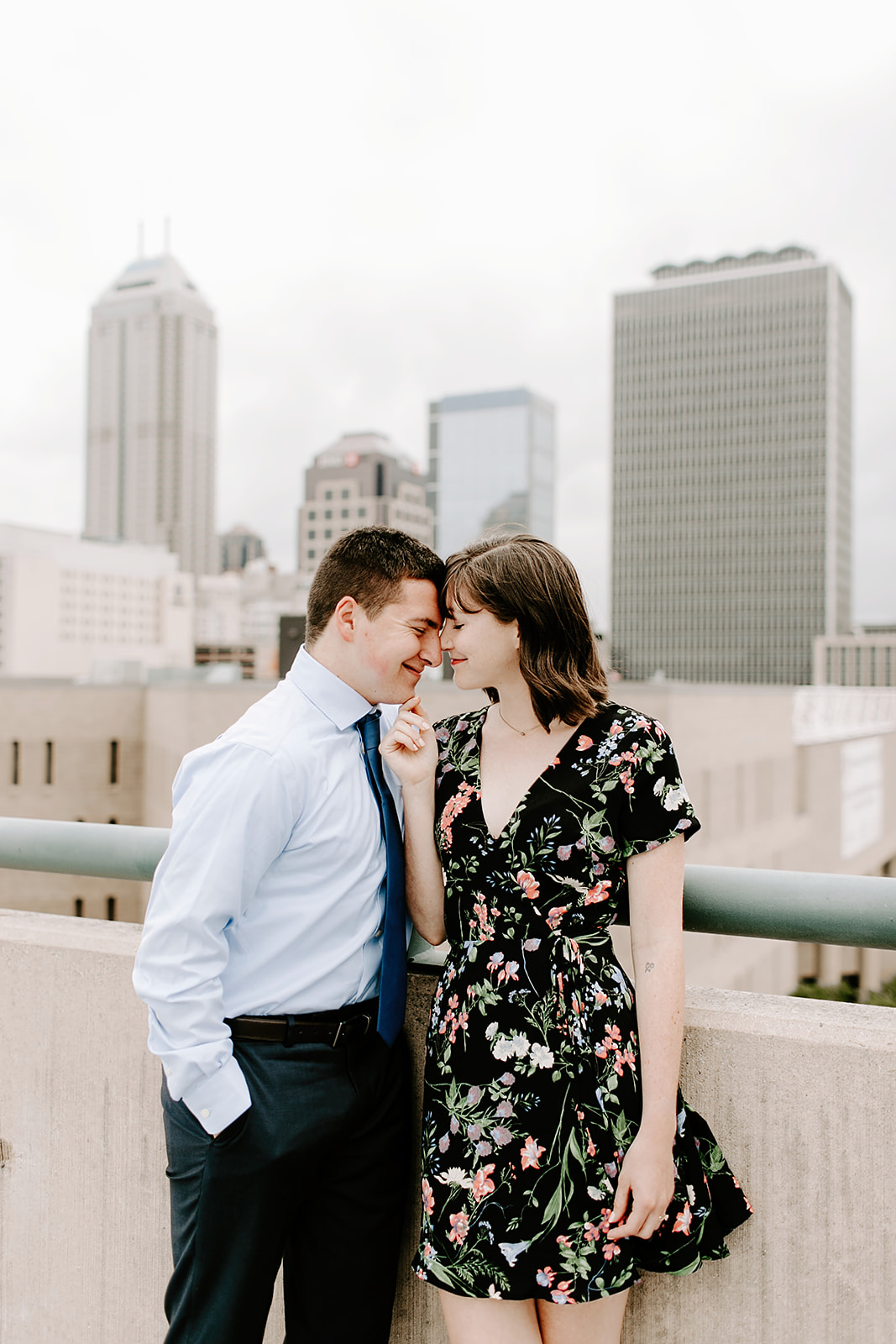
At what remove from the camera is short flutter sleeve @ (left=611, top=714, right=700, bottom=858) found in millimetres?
1708

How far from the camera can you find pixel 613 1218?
5.49 ft

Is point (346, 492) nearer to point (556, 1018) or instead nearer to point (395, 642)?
point (395, 642)

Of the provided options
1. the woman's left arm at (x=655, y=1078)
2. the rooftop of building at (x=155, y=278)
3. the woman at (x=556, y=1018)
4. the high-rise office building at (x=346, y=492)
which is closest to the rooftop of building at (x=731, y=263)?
the high-rise office building at (x=346, y=492)

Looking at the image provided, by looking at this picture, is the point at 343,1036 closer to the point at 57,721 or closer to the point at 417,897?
the point at 417,897

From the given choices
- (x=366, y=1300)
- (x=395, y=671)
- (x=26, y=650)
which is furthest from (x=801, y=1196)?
(x=26, y=650)

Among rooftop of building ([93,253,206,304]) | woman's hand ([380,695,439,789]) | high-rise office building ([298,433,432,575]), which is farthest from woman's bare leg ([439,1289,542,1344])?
rooftop of building ([93,253,206,304])

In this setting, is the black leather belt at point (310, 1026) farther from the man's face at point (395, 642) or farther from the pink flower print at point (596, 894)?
the man's face at point (395, 642)

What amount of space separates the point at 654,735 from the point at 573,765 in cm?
16

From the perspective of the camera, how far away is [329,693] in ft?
6.22

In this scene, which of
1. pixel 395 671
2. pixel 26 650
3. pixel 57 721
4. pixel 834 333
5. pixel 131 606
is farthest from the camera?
Result: pixel 834 333

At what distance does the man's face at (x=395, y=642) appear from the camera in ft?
6.25

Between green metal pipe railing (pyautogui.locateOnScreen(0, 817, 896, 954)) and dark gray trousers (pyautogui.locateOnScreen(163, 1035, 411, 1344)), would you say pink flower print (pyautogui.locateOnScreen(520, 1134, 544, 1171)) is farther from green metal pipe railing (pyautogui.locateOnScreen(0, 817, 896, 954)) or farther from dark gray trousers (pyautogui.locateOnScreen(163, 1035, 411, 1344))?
green metal pipe railing (pyautogui.locateOnScreen(0, 817, 896, 954))

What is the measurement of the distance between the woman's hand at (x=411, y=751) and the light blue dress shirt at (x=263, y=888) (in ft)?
0.20

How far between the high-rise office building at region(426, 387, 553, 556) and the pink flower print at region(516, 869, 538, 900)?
15523cm
